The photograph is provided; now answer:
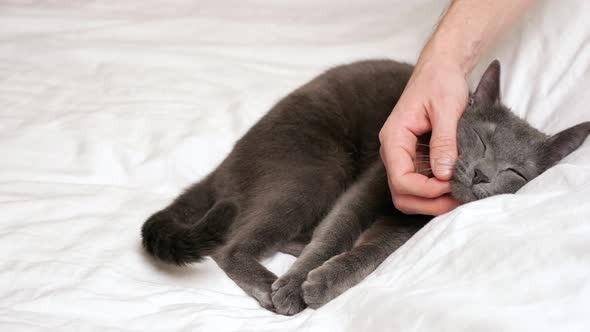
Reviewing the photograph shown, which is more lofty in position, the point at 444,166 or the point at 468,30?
the point at 468,30

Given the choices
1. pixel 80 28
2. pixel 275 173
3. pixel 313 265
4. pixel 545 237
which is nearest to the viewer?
pixel 545 237

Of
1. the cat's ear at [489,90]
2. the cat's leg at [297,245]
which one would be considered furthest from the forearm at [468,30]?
the cat's leg at [297,245]

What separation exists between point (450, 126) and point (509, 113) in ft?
0.77

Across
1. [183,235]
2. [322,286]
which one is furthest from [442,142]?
[183,235]

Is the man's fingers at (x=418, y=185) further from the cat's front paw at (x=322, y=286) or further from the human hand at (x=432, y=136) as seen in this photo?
the cat's front paw at (x=322, y=286)

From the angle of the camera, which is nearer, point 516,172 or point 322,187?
point 516,172

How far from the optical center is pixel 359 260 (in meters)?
1.26

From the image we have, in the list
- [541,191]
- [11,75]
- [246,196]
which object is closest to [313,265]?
[246,196]

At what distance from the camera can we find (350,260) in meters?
1.26

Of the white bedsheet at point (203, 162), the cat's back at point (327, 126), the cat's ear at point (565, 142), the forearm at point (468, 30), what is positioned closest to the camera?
the white bedsheet at point (203, 162)

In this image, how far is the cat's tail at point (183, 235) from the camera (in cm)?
119

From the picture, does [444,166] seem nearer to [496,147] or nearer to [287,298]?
[496,147]

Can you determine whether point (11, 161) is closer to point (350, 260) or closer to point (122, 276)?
point (122, 276)

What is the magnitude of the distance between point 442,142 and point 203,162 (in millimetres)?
663
